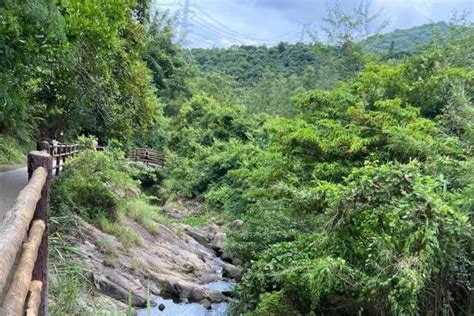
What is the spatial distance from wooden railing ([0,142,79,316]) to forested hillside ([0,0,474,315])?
2067 millimetres

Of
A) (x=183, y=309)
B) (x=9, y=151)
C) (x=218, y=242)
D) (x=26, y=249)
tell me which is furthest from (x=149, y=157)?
(x=26, y=249)

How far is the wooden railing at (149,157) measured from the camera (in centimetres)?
2914

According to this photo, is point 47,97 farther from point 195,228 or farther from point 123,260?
point 195,228

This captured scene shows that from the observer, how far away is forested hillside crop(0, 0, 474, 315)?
19.5 ft

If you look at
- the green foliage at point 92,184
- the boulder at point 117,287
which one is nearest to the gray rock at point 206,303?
the boulder at point 117,287

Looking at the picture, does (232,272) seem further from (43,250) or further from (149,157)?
(149,157)

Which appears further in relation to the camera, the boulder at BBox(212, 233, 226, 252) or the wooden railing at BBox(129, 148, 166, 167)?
the wooden railing at BBox(129, 148, 166, 167)

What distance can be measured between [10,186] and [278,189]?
4860mm

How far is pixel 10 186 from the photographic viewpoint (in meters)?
9.30

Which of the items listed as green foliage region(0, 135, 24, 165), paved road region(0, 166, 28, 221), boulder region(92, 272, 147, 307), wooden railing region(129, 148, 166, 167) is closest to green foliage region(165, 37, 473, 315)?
boulder region(92, 272, 147, 307)

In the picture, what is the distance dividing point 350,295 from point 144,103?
374 inches

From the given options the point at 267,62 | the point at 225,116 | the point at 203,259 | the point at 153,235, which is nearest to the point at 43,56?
the point at 153,235

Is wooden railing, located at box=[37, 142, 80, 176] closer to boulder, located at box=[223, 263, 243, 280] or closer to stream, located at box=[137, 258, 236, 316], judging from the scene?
stream, located at box=[137, 258, 236, 316]

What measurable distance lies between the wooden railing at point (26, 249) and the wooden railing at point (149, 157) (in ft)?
83.3
